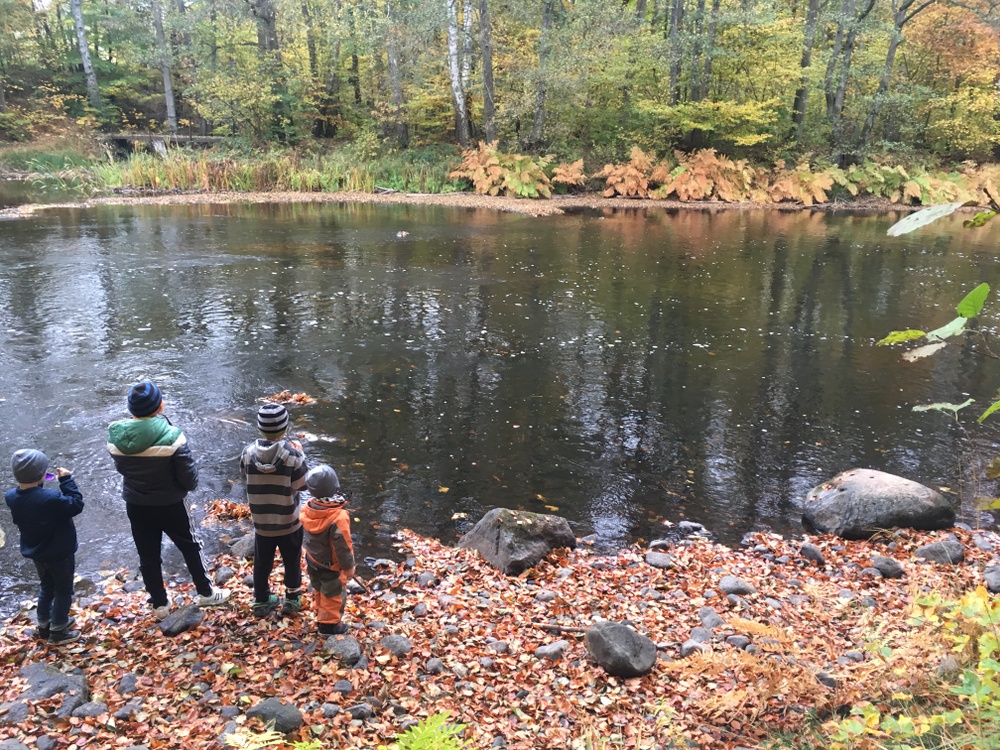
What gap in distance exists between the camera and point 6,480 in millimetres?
5945

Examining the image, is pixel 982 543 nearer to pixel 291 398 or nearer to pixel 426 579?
pixel 426 579

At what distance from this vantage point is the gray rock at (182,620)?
4.07 metres

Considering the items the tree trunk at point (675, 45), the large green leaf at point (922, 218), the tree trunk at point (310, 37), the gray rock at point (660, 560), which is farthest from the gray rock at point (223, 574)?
the tree trunk at point (310, 37)

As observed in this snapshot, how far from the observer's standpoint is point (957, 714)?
229 centimetres

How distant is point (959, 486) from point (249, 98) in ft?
109

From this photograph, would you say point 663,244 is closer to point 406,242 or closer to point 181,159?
point 406,242

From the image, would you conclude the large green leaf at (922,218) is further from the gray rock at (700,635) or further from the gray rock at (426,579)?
the gray rock at (426,579)

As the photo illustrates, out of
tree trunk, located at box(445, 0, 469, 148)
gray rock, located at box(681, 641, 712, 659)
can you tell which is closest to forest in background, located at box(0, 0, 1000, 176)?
tree trunk, located at box(445, 0, 469, 148)

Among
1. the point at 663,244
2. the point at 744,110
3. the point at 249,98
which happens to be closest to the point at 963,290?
the point at 663,244

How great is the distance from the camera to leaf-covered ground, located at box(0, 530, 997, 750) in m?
3.31

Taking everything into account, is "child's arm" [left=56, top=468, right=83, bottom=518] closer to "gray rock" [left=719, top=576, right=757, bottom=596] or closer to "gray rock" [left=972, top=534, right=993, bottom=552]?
"gray rock" [left=719, top=576, right=757, bottom=596]

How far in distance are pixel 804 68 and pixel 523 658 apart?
31850 millimetres

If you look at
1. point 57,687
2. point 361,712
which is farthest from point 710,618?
point 57,687

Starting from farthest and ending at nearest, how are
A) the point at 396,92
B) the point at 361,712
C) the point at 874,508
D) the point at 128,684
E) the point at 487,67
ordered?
the point at 396,92, the point at 487,67, the point at 874,508, the point at 128,684, the point at 361,712
